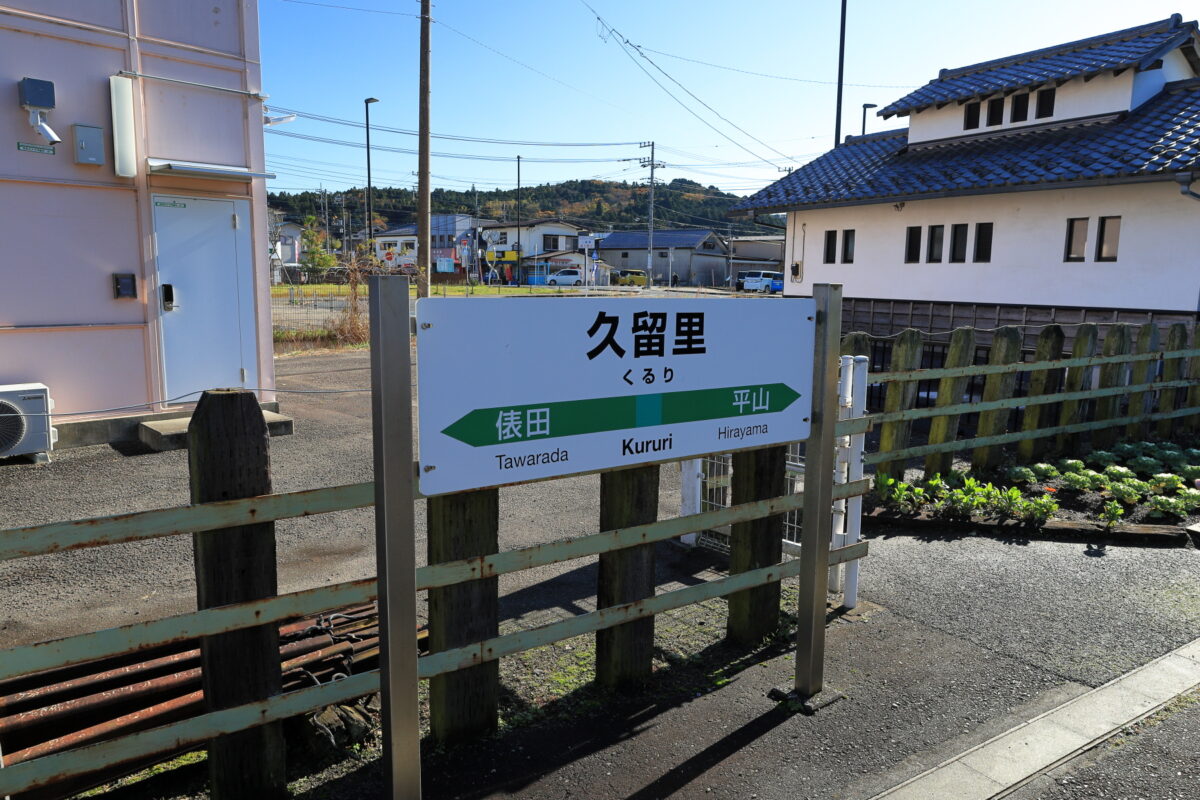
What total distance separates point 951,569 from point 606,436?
11.2 feet

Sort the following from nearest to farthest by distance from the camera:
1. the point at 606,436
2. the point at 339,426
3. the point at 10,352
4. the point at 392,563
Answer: the point at 392,563 < the point at 606,436 < the point at 10,352 < the point at 339,426

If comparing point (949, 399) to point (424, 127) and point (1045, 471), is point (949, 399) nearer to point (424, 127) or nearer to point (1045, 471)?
point (1045, 471)

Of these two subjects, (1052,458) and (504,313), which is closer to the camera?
(504,313)

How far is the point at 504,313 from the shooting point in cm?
256

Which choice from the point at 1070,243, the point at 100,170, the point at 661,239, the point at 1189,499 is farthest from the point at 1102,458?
the point at 661,239

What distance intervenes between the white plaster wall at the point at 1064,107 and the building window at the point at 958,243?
2.50 meters

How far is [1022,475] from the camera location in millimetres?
7148

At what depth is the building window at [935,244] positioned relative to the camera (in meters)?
17.3

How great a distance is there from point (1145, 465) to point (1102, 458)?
0.36 meters

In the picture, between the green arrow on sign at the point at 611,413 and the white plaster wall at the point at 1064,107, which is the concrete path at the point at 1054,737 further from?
the white plaster wall at the point at 1064,107

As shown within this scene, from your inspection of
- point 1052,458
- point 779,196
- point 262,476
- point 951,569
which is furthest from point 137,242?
point 779,196

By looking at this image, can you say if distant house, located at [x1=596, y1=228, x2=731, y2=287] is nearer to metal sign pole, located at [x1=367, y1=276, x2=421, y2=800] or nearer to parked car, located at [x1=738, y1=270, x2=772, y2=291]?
parked car, located at [x1=738, y1=270, x2=772, y2=291]

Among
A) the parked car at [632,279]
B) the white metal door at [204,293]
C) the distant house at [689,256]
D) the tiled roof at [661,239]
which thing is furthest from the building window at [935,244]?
the tiled roof at [661,239]

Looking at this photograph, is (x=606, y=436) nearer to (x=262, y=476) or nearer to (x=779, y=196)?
(x=262, y=476)
